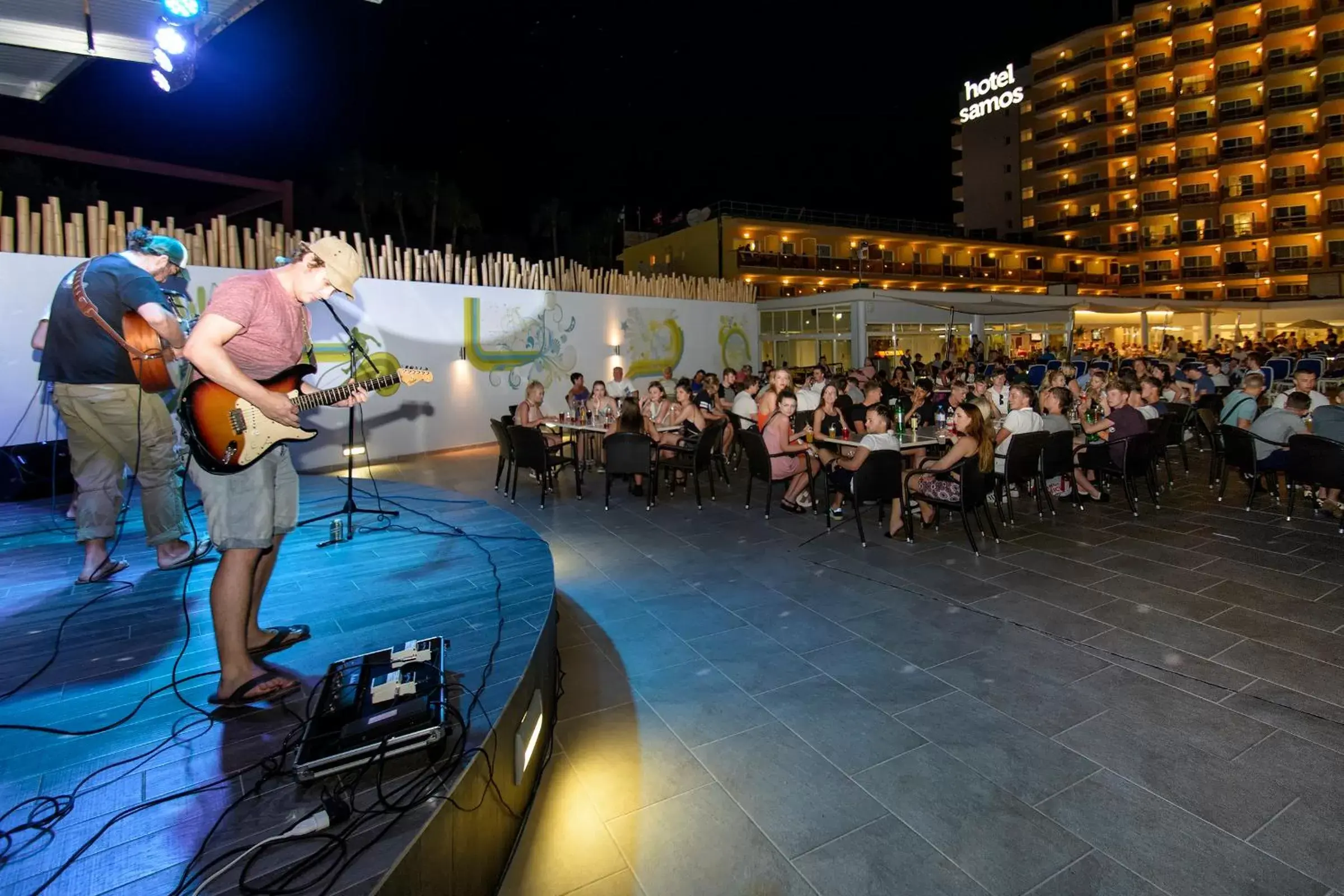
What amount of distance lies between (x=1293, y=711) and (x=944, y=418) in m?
4.71

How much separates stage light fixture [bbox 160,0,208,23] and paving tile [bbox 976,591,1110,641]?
6.57 metres

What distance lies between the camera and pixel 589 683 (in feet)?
10.9

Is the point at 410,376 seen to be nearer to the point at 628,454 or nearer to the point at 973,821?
the point at 973,821

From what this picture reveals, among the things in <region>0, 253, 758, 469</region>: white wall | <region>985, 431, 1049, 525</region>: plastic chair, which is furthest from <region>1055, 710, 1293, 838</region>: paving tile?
<region>0, 253, 758, 469</region>: white wall

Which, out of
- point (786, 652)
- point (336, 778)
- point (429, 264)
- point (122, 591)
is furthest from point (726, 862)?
point (429, 264)

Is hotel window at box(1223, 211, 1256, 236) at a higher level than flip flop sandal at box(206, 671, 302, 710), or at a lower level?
higher

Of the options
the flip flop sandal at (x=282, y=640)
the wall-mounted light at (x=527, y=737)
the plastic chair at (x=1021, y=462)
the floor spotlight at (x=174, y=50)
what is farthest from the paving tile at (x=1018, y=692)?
the floor spotlight at (x=174, y=50)

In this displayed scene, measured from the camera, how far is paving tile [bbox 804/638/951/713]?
3051 mm

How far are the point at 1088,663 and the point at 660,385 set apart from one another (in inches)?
231

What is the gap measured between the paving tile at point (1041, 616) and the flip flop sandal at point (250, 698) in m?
3.88

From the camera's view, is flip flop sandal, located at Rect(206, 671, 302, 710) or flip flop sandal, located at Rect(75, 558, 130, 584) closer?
flip flop sandal, located at Rect(206, 671, 302, 710)

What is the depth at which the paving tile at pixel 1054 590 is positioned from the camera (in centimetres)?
417

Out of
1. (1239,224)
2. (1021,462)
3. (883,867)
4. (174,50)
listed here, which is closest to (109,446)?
(174,50)

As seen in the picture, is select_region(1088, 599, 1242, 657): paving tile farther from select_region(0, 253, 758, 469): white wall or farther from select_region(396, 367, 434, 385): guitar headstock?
select_region(0, 253, 758, 469): white wall
